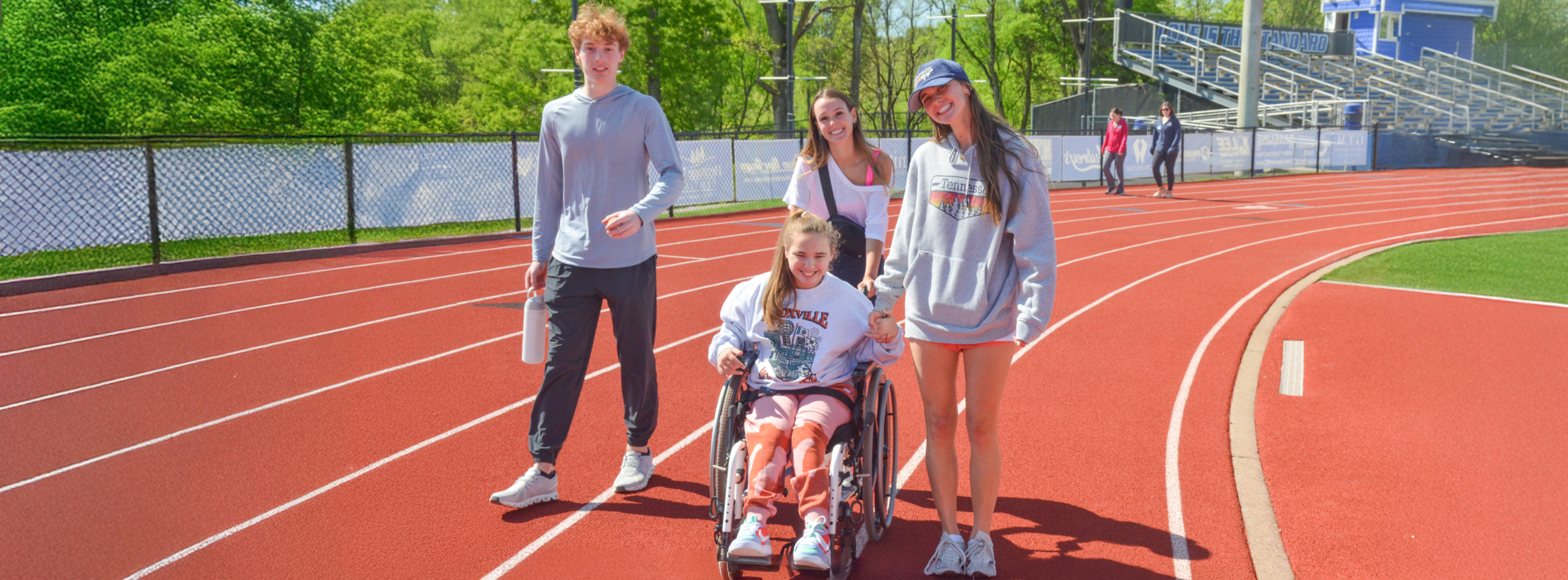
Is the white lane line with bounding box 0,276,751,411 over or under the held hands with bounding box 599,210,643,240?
under

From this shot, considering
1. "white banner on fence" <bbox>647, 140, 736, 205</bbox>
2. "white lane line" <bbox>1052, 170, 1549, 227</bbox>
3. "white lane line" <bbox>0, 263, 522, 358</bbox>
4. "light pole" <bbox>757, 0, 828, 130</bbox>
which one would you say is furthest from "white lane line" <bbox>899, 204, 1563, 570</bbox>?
"light pole" <bbox>757, 0, 828, 130</bbox>

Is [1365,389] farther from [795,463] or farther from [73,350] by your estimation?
[73,350]

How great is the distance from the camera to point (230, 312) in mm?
9289

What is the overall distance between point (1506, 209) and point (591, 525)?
A: 2163 centimetres

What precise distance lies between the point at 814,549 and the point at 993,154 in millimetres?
1379

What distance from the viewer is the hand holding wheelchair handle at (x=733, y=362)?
146 inches

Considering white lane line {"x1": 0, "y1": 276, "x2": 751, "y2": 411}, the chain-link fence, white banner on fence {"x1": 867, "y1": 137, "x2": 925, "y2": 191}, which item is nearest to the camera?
white lane line {"x1": 0, "y1": 276, "x2": 751, "y2": 411}

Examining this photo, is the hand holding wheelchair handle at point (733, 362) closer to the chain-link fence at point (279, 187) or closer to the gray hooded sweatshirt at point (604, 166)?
the gray hooded sweatshirt at point (604, 166)

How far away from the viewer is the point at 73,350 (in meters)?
7.62

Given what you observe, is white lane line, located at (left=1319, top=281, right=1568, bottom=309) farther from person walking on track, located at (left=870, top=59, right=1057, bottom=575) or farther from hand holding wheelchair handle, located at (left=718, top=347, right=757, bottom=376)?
hand holding wheelchair handle, located at (left=718, top=347, right=757, bottom=376)

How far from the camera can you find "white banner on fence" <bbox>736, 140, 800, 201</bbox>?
827 inches

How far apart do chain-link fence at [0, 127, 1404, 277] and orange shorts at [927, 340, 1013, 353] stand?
18.7 ft

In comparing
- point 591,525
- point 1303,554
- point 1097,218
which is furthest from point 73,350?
point 1097,218

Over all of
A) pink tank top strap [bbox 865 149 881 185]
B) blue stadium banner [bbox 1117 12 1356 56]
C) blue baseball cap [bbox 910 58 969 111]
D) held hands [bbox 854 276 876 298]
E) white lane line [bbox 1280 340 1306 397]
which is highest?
blue stadium banner [bbox 1117 12 1356 56]
